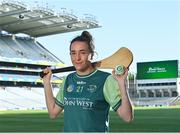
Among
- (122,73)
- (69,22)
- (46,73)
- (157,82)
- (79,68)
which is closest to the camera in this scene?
(122,73)

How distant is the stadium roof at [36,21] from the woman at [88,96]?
55684 millimetres

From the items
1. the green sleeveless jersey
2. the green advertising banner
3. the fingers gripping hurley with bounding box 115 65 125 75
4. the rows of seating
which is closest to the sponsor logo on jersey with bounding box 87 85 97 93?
the green sleeveless jersey

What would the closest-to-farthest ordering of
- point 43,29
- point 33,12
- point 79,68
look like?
point 79,68 → point 33,12 → point 43,29

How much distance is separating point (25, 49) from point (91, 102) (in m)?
70.7

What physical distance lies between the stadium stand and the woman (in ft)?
178

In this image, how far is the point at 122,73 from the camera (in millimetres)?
2795

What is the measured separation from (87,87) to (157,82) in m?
83.2

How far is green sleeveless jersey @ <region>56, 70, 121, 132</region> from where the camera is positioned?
9.57 feet

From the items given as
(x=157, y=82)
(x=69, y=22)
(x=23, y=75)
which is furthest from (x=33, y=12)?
(x=157, y=82)

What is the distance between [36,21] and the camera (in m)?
66.9

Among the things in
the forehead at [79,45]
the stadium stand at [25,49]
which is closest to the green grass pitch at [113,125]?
the forehead at [79,45]

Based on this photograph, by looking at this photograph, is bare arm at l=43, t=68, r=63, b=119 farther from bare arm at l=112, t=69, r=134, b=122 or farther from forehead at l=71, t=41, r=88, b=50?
bare arm at l=112, t=69, r=134, b=122

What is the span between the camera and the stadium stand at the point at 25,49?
2351 inches

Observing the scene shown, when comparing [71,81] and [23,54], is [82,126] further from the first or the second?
[23,54]
